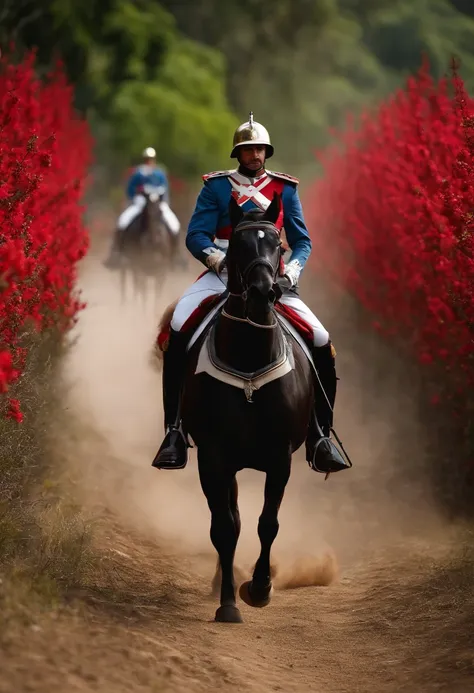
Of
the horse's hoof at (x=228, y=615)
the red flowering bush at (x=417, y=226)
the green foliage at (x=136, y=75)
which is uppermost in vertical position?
the green foliage at (x=136, y=75)

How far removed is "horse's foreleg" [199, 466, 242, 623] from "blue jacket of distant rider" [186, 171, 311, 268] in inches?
67.1

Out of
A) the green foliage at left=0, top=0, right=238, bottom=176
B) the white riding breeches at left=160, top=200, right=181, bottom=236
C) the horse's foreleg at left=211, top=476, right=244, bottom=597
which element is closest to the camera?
the horse's foreleg at left=211, top=476, right=244, bottom=597

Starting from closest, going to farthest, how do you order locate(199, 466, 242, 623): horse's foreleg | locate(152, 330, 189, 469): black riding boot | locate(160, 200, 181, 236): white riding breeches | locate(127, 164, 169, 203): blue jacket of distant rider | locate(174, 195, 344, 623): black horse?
locate(174, 195, 344, 623): black horse < locate(199, 466, 242, 623): horse's foreleg < locate(152, 330, 189, 469): black riding boot < locate(160, 200, 181, 236): white riding breeches < locate(127, 164, 169, 203): blue jacket of distant rider

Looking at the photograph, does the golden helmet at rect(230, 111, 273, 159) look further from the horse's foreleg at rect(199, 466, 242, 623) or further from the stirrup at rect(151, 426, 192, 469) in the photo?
the horse's foreleg at rect(199, 466, 242, 623)

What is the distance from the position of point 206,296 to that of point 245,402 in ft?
3.86

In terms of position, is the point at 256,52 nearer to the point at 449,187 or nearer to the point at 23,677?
the point at 449,187

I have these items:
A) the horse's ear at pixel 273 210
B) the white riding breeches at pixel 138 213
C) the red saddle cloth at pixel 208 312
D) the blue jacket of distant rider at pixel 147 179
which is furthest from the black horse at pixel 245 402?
the blue jacket of distant rider at pixel 147 179

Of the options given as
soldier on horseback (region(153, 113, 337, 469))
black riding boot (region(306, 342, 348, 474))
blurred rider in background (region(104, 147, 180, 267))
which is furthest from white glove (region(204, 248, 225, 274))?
blurred rider in background (region(104, 147, 180, 267))

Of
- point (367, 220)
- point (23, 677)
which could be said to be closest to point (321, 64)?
point (367, 220)

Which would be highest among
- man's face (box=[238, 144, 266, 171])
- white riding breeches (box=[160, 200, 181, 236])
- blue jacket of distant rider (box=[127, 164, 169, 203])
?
blue jacket of distant rider (box=[127, 164, 169, 203])

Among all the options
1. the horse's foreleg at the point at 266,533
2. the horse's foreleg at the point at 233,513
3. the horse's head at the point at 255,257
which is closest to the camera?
the horse's head at the point at 255,257

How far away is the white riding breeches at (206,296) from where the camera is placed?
9352 millimetres

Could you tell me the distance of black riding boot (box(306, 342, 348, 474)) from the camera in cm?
962

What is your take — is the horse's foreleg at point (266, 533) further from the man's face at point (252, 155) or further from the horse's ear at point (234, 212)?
the man's face at point (252, 155)
